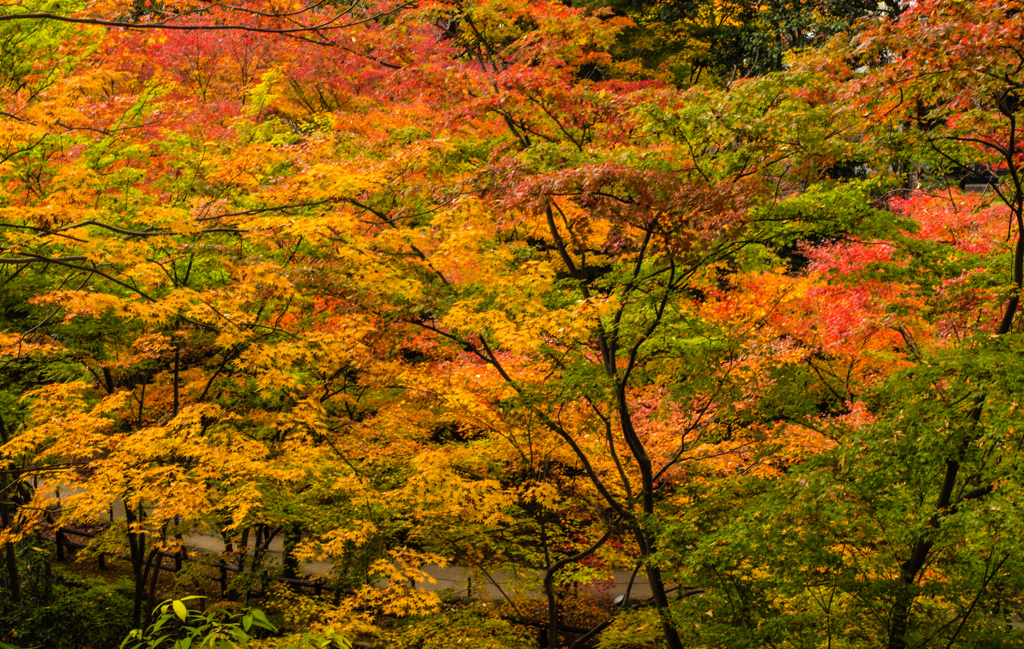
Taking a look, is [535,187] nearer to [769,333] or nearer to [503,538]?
[769,333]

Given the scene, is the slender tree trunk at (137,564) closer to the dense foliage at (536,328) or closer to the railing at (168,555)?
the dense foliage at (536,328)

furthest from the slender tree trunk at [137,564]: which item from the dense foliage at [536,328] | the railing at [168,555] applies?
the railing at [168,555]

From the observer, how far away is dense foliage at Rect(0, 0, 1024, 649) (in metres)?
5.67

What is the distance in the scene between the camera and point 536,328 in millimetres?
7676

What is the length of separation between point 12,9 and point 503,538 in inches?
421

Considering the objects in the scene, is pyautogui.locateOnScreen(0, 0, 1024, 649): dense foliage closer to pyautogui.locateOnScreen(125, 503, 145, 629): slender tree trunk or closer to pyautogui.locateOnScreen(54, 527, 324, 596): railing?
pyautogui.locateOnScreen(125, 503, 145, 629): slender tree trunk

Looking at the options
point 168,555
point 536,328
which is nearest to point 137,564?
point 168,555

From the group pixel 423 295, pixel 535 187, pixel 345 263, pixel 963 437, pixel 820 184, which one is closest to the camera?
pixel 963 437

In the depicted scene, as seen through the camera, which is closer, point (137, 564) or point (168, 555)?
point (137, 564)

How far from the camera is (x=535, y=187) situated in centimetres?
638

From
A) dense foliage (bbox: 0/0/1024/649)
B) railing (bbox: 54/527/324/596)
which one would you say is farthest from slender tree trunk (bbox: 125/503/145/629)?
railing (bbox: 54/527/324/596)

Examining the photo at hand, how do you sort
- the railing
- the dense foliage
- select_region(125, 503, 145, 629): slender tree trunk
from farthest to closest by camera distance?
the railing
select_region(125, 503, 145, 629): slender tree trunk
the dense foliage

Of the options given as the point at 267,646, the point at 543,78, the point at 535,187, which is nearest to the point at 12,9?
the point at 543,78

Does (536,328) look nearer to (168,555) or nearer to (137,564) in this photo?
(137,564)
